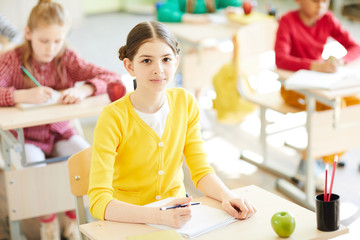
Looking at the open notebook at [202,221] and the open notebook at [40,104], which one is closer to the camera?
the open notebook at [202,221]

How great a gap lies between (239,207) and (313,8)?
199 centimetres

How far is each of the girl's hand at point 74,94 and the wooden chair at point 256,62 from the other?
1001 millimetres

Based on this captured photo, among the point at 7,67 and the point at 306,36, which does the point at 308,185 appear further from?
the point at 7,67

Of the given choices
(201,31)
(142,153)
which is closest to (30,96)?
(142,153)

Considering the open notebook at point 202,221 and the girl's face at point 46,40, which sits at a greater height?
the girl's face at point 46,40

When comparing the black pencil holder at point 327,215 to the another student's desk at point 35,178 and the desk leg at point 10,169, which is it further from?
the desk leg at point 10,169

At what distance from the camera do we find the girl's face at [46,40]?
2744 mm

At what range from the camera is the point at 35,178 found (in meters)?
2.62

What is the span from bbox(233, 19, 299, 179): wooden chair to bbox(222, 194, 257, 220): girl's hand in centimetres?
167

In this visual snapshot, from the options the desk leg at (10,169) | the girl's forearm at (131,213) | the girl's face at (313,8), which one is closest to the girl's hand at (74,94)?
the desk leg at (10,169)

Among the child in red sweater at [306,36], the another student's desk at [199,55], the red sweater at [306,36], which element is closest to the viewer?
the child in red sweater at [306,36]

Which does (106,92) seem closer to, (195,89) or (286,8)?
(195,89)

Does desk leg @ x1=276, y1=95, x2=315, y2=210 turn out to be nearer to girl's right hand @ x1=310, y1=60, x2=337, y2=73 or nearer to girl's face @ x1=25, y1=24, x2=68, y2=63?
girl's right hand @ x1=310, y1=60, x2=337, y2=73

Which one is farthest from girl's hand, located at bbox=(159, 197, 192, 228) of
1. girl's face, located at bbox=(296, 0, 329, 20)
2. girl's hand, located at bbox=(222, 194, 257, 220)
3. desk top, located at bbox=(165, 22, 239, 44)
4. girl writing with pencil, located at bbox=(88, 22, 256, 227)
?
desk top, located at bbox=(165, 22, 239, 44)
